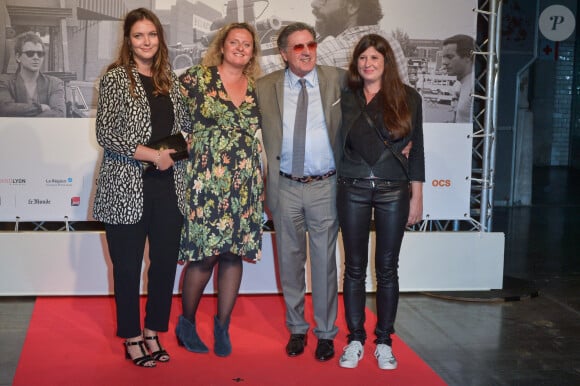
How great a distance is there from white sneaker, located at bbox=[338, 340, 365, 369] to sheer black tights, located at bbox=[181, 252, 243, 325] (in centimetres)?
61

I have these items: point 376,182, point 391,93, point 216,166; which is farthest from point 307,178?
point 391,93

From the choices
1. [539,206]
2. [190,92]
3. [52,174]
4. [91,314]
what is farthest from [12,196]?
[539,206]

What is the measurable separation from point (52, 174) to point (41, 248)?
50cm

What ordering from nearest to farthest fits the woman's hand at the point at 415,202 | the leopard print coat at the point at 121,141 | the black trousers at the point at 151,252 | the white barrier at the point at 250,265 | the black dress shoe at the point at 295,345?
the leopard print coat at the point at 121,141
the black trousers at the point at 151,252
the woman's hand at the point at 415,202
the black dress shoe at the point at 295,345
the white barrier at the point at 250,265

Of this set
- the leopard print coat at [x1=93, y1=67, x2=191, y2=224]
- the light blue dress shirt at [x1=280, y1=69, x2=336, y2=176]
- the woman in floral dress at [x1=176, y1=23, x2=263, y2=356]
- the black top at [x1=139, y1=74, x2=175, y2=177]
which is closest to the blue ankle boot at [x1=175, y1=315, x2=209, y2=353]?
the woman in floral dress at [x1=176, y1=23, x2=263, y2=356]

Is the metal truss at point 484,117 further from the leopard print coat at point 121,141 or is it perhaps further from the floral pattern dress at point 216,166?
the leopard print coat at point 121,141

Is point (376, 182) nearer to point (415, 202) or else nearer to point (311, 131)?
point (415, 202)

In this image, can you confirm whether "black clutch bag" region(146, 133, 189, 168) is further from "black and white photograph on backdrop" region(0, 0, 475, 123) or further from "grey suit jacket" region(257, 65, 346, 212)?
"black and white photograph on backdrop" region(0, 0, 475, 123)

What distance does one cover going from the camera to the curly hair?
3.50 meters

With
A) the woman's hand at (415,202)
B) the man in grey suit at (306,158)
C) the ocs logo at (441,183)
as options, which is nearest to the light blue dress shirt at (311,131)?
the man in grey suit at (306,158)

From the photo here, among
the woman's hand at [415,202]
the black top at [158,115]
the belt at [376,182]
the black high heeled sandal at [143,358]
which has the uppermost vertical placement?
the black top at [158,115]

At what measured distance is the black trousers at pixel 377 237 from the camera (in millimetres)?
3482

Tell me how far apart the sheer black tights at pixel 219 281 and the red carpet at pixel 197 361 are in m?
0.24

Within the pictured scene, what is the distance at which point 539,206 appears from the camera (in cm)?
1061
